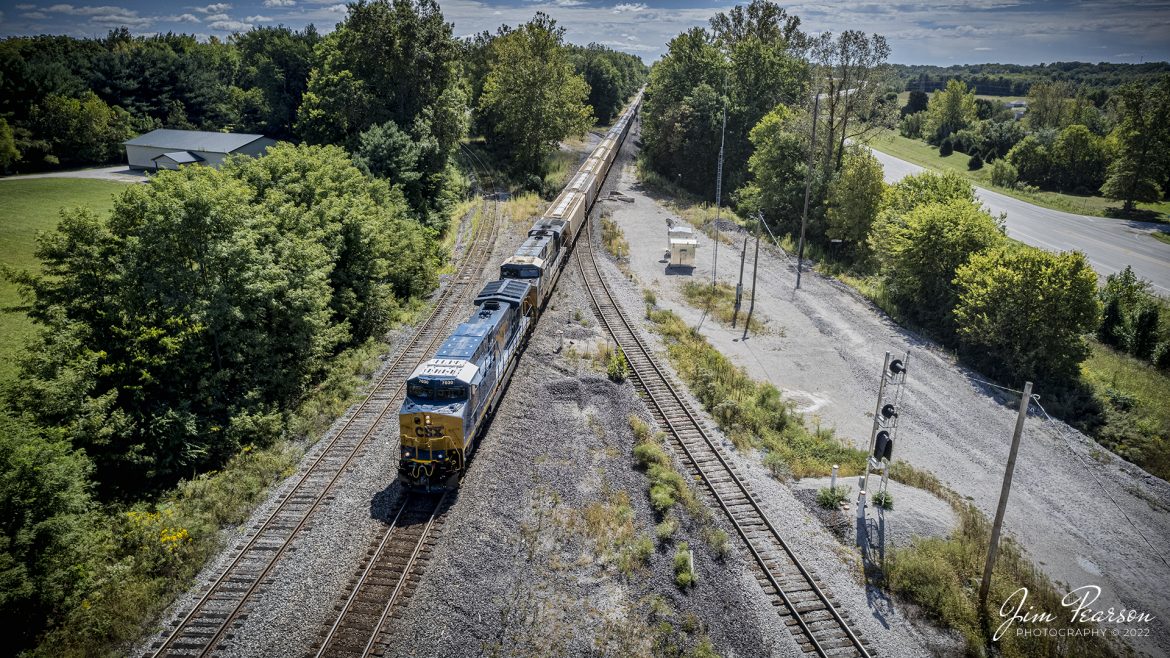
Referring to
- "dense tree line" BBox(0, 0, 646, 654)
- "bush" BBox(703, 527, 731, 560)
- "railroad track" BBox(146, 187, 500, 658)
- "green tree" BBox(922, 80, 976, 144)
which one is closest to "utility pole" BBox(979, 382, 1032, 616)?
"bush" BBox(703, 527, 731, 560)

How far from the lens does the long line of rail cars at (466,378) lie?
18.0m

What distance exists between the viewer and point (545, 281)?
31688 mm

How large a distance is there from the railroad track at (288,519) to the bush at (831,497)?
51.7 ft

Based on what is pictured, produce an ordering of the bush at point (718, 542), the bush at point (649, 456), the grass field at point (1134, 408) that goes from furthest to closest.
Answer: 1. the grass field at point (1134, 408)
2. the bush at point (649, 456)
3. the bush at point (718, 542)

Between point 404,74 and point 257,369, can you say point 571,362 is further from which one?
point 404,74

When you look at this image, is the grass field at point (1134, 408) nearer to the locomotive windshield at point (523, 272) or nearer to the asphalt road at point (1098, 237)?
the asphalt road at point (1098, 237)

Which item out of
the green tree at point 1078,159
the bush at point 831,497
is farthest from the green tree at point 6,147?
the green tree at point 1078,159

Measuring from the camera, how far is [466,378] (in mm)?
18547

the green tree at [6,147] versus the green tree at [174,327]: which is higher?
the green tree at [6,147]

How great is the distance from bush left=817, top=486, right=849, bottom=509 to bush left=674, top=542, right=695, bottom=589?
5.28 meters

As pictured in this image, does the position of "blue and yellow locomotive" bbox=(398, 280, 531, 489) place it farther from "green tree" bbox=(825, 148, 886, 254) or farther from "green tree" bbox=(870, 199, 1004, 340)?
"green tree" bbox=(825, 148, 886, 254)

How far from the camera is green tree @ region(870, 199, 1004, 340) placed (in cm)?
3353

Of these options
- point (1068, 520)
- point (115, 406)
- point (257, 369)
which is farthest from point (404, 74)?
point (1068, 520)

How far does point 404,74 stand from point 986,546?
172 ft
